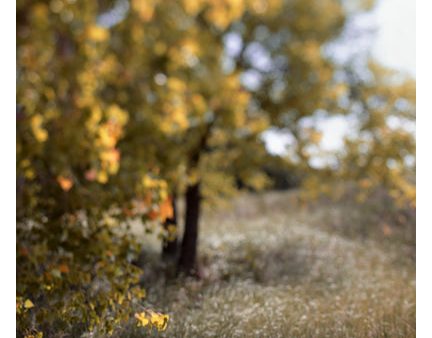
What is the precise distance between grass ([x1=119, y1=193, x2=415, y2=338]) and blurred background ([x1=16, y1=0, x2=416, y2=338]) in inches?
1.0

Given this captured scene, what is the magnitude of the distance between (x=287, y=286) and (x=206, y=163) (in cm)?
316

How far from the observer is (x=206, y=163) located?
8.03 meters

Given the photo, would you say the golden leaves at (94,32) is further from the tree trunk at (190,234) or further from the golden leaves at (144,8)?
the tree trunk at (190,234)

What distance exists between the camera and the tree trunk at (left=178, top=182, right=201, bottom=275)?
21.2 ft

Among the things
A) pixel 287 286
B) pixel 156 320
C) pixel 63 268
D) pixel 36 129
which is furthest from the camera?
pixel 36 129

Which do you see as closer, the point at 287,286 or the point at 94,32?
the point at 287,286

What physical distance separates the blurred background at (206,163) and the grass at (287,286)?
1.0 inches

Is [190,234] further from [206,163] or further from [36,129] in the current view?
[36,129]

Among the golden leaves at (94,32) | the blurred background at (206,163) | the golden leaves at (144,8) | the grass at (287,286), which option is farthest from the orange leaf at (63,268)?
the golden leaves at (144,8)

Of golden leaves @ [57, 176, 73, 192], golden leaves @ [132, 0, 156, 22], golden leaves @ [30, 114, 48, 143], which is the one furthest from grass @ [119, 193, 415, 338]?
golden leaves @ [132, 0, 156, 22]

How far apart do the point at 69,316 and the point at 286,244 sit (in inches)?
185

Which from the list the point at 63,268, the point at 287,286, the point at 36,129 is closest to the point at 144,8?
the point at 36,129

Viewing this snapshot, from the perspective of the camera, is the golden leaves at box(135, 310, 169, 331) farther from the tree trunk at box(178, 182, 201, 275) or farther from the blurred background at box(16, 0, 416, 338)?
the tree trunk at box(178, 182, 201, 275)
